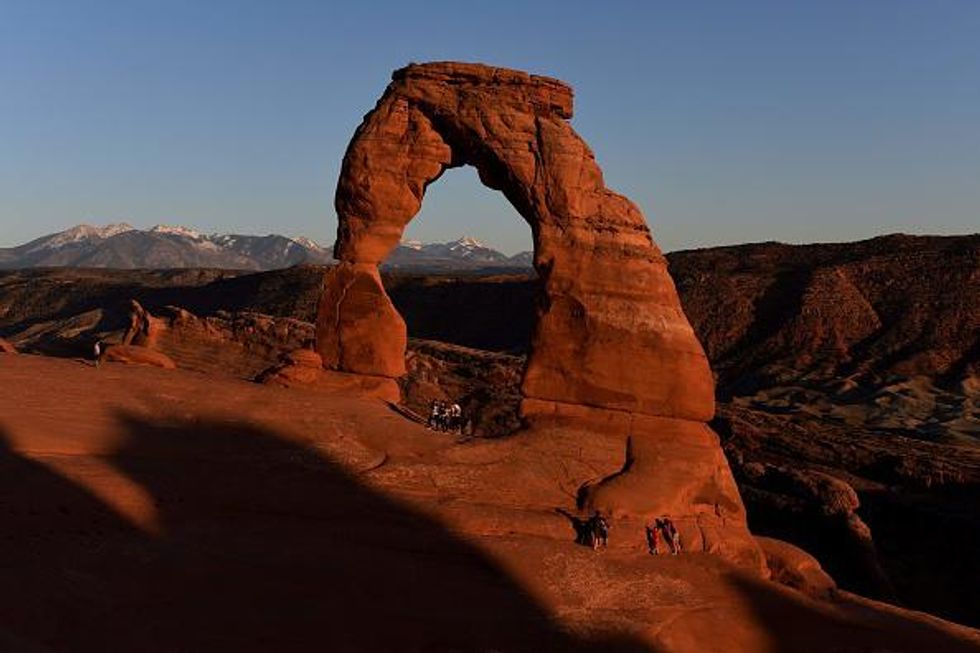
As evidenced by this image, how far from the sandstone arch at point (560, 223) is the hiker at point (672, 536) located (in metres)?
2.48

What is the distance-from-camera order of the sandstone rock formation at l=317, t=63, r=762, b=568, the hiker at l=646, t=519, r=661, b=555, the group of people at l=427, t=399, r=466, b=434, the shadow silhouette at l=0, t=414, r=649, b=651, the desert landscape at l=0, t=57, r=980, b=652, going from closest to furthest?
the shadow silhouette at l=0, t=414, r=649, b=651 → the desert landscape at l=0, t=57, r=980, b=652 → the hiker at l=646, t=519, r=661, b=555 → the sandstone rock formation at l=317, t=63, r=762, b=568 → the group of people at l=427, t=399, r=466, b=434

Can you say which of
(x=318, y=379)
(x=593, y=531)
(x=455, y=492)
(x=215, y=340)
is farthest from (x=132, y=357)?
(x=215, y=340)

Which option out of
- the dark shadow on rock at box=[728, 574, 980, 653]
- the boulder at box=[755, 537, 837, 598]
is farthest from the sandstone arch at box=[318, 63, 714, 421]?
the dark shadow on rock at box=[728, 574, 980, 653]

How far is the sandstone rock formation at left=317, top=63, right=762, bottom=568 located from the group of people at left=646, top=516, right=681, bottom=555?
0.32 metres

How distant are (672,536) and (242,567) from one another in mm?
7067

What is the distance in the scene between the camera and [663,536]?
15.0m

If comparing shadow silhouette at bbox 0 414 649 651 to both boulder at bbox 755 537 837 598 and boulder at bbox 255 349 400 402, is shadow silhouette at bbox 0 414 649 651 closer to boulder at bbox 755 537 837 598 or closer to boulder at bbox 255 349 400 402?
boulder at bbox 255 349 400 402

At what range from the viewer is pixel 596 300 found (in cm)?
1720

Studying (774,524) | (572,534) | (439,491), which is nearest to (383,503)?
(439,491)

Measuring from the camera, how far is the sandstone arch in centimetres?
1702

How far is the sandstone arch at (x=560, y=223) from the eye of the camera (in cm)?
1702

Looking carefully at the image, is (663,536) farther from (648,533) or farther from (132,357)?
(132,357)

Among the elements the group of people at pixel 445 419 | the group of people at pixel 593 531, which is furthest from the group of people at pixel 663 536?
the group of people at pixel 445 419

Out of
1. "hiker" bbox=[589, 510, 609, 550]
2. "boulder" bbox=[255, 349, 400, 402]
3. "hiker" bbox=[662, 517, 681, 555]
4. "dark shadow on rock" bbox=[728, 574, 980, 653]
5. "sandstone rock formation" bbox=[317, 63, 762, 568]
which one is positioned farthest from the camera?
"boulder" bbox=[255, 349, 400, 402]
